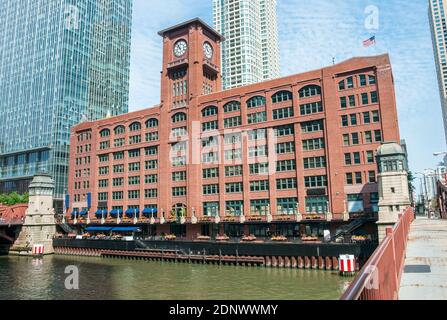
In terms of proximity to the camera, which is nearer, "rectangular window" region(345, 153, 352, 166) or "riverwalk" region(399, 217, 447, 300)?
"riverwalk" region(399, 217, 447, 300)

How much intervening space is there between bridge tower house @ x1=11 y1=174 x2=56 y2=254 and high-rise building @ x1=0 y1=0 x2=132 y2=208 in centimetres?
2913

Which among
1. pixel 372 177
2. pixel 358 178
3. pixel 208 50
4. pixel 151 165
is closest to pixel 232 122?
pixel 208 50

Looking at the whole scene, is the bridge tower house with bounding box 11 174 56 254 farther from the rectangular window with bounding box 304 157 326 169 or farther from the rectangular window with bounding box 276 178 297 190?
the rectangular window with bounding box 304 157 326 169

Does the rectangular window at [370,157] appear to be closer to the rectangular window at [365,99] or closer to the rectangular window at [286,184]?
the rectangular window at [365,99]

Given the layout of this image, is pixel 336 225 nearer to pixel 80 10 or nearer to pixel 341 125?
pixel 341 125

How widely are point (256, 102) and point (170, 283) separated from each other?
39.3 m

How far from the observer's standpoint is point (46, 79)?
121 m

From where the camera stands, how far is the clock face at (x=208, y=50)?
3209 inches

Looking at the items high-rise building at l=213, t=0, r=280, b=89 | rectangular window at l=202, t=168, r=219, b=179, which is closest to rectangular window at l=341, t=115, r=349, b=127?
rectangular window at l=202, t=168, r=219, b=179

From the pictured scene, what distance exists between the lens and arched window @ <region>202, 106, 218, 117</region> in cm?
7425

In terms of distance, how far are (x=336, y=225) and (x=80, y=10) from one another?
115 meters

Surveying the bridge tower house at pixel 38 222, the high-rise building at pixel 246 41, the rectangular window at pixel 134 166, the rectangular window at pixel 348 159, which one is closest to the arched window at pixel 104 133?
the rectangular window at pixel 134 166

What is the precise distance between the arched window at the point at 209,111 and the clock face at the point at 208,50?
14218 mm

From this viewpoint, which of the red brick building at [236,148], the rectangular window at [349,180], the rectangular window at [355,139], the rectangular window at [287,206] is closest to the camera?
the rectangular window at [349,180]
